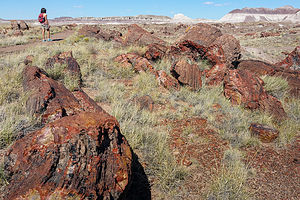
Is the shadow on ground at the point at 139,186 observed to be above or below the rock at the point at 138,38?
below

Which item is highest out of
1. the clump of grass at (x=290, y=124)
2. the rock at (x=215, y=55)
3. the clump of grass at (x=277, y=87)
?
the rock at (x=215, y=55)

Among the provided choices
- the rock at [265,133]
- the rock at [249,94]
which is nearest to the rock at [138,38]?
the rock at [249,94]

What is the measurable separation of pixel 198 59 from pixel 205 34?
150 centimetres

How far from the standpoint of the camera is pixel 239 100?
5547mm

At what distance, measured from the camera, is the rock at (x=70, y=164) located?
171 cm

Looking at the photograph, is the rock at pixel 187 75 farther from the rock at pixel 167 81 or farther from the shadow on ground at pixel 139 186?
the shadow on ground at pixel 139 186

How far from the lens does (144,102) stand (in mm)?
4902

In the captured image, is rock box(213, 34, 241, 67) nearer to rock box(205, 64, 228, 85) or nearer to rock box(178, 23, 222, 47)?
rock box(178, 23, 222, 47)

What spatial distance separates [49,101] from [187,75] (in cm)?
430

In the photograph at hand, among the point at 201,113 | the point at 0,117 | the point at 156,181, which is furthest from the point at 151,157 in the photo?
the point at 0,117

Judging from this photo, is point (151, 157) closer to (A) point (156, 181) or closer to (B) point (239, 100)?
(A) point (156, 181)

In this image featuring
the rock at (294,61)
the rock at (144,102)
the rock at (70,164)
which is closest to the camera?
the rock at (70,164)

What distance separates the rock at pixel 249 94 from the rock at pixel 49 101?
14.1 ft

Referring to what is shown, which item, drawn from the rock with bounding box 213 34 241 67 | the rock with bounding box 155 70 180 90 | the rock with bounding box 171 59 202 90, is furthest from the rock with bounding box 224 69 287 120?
the rock with bounding box 213 34 241 67
